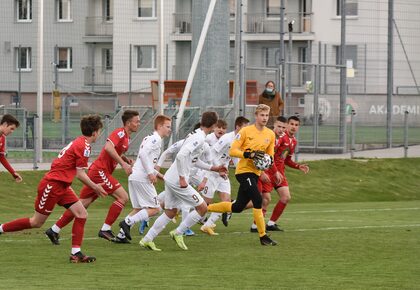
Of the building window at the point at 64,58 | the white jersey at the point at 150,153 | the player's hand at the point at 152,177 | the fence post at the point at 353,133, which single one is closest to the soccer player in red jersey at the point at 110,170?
the white jersey at the point at 150,153

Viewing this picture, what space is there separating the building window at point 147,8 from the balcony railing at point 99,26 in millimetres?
2097

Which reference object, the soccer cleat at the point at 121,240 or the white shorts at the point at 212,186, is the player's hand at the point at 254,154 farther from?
the white shorts at the point at 212,186

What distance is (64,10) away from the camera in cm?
3722

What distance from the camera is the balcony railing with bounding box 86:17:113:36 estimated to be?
4545 cm

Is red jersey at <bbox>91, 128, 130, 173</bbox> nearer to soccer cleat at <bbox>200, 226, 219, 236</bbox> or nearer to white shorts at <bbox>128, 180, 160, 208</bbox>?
white shorts at <bbox>128, 180, 160, 208</bbox>

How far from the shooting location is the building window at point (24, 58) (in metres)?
35.2

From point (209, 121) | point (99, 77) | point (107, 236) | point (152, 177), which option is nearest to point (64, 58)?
point (99, 77)

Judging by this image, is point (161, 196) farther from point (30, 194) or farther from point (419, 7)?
point (419, 7)

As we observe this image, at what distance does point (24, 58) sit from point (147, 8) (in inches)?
334

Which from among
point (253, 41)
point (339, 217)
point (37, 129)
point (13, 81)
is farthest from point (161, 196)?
point (253, 41)

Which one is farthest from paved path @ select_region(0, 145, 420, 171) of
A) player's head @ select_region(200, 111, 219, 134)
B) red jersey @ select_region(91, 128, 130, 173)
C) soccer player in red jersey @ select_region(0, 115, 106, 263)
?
soccer player in red jersey @ select_region(0, 115, 106, 263)

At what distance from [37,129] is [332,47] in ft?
58.1

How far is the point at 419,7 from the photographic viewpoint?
41.2 m

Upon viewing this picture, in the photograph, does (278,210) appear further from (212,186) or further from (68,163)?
(68,163)
